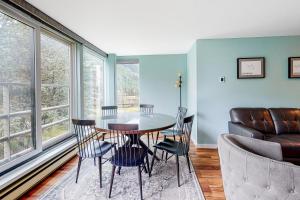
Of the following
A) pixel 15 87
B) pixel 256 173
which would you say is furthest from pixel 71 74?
pixel 256 173

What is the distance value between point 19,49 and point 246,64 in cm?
382

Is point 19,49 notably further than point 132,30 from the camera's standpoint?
No

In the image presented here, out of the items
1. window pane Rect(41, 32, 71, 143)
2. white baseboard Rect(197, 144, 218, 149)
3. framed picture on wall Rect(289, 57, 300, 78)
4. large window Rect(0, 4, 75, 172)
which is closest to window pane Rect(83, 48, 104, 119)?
window pane Rect(41, 32, 71, 143)

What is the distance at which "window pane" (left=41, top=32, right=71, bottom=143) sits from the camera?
2.79m

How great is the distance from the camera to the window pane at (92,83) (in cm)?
402

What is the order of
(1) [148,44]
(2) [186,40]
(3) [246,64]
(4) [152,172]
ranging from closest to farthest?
1. (4) [152,172]
2. (3) [246,64]
3. (2) [186,40]
4. (1) [148,44]

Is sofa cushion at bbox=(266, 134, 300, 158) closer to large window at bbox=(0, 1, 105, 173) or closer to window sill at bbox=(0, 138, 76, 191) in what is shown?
window sill at bbox=(0, 138, 76, 191)

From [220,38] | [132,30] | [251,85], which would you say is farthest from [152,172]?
[220,38]

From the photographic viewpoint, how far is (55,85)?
3033 millimetres

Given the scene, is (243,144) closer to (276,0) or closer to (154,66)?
(276,0)

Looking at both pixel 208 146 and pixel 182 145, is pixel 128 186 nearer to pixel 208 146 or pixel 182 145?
pixel 182 145

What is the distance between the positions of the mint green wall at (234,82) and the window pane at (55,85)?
8.58ft

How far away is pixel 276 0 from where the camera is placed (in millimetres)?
2182

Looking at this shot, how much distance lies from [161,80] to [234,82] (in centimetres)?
212
